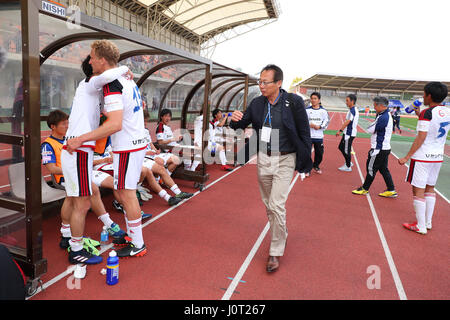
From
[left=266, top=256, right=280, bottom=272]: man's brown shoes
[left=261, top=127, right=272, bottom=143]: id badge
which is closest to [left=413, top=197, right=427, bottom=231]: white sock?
[left=266, top=256, right=280, bottom=272]: man's brown shoes

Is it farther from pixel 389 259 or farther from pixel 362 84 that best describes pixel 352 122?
pixel 362 84

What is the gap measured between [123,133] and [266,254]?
2.06 m

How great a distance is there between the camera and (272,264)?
121 inches

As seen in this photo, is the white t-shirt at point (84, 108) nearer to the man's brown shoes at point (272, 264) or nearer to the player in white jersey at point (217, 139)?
the man's brown shoes at point (272, 264)

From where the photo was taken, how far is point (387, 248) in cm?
379

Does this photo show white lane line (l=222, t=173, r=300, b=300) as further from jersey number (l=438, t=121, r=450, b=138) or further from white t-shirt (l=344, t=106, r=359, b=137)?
white t-shirt (l=344, t=106, r=359, b=137)

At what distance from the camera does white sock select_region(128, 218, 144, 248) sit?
309cm

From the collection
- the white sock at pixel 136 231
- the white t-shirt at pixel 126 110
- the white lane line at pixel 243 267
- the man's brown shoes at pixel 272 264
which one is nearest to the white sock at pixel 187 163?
the white lane line at pixel 243 267

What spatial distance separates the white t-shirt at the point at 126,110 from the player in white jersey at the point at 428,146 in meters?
3.40

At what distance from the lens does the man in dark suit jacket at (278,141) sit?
3.01 meters

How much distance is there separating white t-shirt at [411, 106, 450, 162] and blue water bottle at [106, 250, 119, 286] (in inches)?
155

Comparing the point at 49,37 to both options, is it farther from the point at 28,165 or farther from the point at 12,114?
the point at 28,165

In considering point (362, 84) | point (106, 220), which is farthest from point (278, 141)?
point (362, 84)
